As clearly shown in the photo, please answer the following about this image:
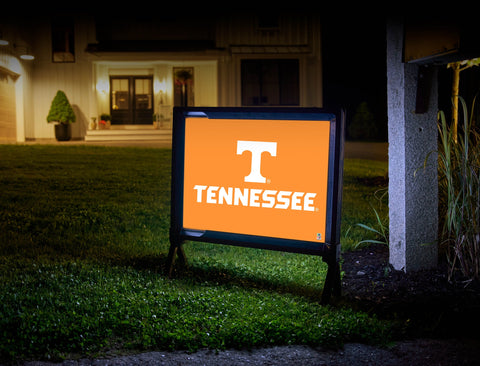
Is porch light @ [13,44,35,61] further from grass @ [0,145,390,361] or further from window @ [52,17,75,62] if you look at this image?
grass @ [0,145,390,361]

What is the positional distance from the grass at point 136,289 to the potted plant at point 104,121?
1652 cm

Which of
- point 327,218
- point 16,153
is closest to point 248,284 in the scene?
point 327,218

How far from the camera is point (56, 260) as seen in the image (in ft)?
16.4

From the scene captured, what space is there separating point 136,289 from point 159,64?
74.4 ft

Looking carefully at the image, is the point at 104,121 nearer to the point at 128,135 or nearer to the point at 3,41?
the point at 128,135

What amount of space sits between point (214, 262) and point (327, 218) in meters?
1.40

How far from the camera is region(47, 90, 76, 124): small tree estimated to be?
74.7 ft

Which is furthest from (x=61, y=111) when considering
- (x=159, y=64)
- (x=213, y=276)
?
(x=213, y=276)

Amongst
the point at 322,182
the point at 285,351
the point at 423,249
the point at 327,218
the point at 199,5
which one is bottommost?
the point at 285,351

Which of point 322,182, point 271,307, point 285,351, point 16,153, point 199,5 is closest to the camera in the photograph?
point 285,351

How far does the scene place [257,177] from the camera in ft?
14.0

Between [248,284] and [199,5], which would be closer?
[248,284]

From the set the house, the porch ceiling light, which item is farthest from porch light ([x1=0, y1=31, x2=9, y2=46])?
the house

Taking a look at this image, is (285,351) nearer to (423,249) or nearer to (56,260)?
(423,249)
